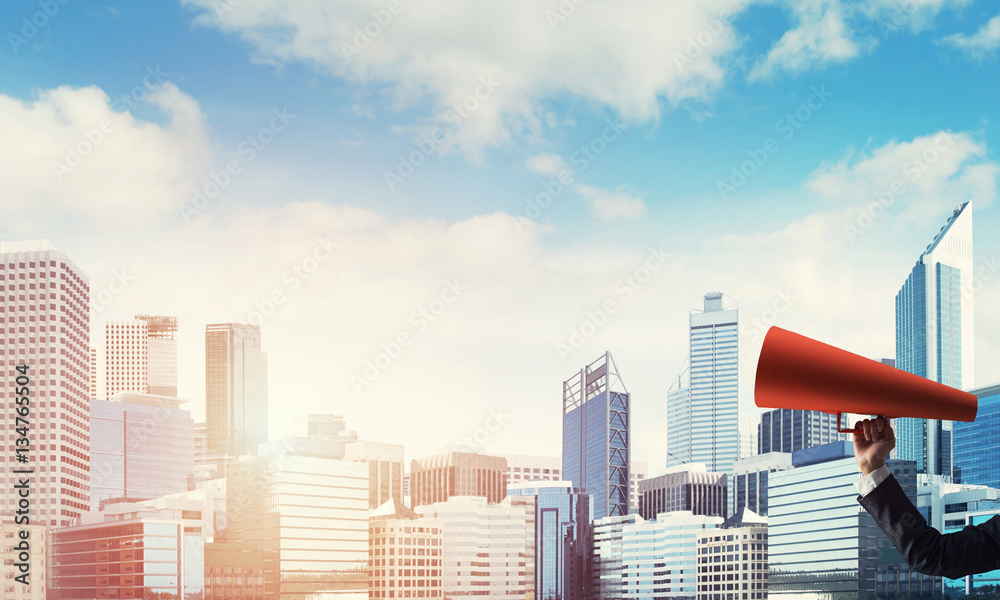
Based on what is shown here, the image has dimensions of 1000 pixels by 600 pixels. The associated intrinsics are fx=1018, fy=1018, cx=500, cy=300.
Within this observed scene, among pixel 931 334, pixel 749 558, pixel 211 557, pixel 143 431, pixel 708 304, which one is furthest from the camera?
pixel 708 304

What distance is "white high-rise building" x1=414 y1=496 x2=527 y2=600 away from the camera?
43.5m

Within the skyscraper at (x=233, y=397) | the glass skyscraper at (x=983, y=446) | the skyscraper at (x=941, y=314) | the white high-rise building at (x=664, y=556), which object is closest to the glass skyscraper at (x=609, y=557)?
the white high-rise building at (x=664, y=556)

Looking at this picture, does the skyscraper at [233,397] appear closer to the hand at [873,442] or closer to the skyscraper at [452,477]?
the skyscraper at [452,477]

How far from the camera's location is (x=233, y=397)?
62188 mm

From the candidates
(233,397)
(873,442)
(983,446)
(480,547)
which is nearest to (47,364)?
(480,547)

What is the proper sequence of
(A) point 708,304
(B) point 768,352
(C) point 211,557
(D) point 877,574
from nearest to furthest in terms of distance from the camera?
(B) point 768,352, (D) point 877,574, (C) point 211,557, (A) point 708,304

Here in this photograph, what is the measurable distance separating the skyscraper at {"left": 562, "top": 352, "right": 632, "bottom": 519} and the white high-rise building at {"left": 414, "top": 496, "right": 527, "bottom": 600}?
30.4 ft

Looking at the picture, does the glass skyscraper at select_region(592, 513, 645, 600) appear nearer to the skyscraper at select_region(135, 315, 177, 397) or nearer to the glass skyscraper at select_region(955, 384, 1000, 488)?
the glass skyscraper at select_region(955, 384, 1000, 488)

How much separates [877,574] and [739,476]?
1670 cm

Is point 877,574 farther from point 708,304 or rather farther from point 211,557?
point 708,304

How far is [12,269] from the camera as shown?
3766 centimetres

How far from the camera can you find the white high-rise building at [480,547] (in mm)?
43531

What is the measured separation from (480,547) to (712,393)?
100.0 ft

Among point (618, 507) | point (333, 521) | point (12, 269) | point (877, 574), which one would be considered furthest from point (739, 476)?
point (12, 269)
